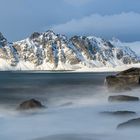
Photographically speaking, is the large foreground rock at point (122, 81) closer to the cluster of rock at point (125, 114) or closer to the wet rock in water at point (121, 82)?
the wet rock in water at point (121, 82)

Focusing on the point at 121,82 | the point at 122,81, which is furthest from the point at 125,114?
the point at 122,81

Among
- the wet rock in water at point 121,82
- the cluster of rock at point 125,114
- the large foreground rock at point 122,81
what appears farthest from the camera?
the large foreground rock at point 122,81

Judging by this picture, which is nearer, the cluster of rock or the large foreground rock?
the cluster of rock

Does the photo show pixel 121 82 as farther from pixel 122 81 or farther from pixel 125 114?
pixel 125 114

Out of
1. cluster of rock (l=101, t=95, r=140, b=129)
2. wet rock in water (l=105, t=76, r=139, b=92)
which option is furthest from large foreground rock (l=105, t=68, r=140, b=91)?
cluster of rock (l=101, t=95, r=140, b=129)

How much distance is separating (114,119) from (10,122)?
845cm

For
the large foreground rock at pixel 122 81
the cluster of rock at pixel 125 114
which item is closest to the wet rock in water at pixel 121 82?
the large foreground rock at pixel 122 81

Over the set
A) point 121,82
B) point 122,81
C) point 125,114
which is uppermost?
point 122,81

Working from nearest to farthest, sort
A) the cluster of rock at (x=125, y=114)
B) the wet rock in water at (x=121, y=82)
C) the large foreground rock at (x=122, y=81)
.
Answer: the cluster of rock at (x=125, y=114), the wet rock in water at (x=121, y=82), the large foreground rock at (x=122, y=81)

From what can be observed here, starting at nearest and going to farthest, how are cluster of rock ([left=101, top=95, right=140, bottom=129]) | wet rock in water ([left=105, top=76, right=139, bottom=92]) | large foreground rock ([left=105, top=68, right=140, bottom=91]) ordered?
cluster of rock ([left=101, top=95, right=140, bottom=129]) < wet rock in water ([left=105, top=76, right=139, bottom=92]) < large foreground rock ([left=105, top=68, right=140, bottom=91])

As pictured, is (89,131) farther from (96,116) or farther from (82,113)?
(82,113)

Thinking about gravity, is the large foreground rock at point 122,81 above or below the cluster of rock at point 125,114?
above

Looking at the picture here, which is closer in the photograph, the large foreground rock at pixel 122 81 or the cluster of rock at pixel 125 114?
the cluster of rock at pixel 125 114

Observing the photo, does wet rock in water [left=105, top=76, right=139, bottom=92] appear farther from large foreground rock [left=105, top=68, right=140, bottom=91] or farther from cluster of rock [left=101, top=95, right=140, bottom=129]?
cluster of rock [left=101, top=95, right=140, bottom=129]
